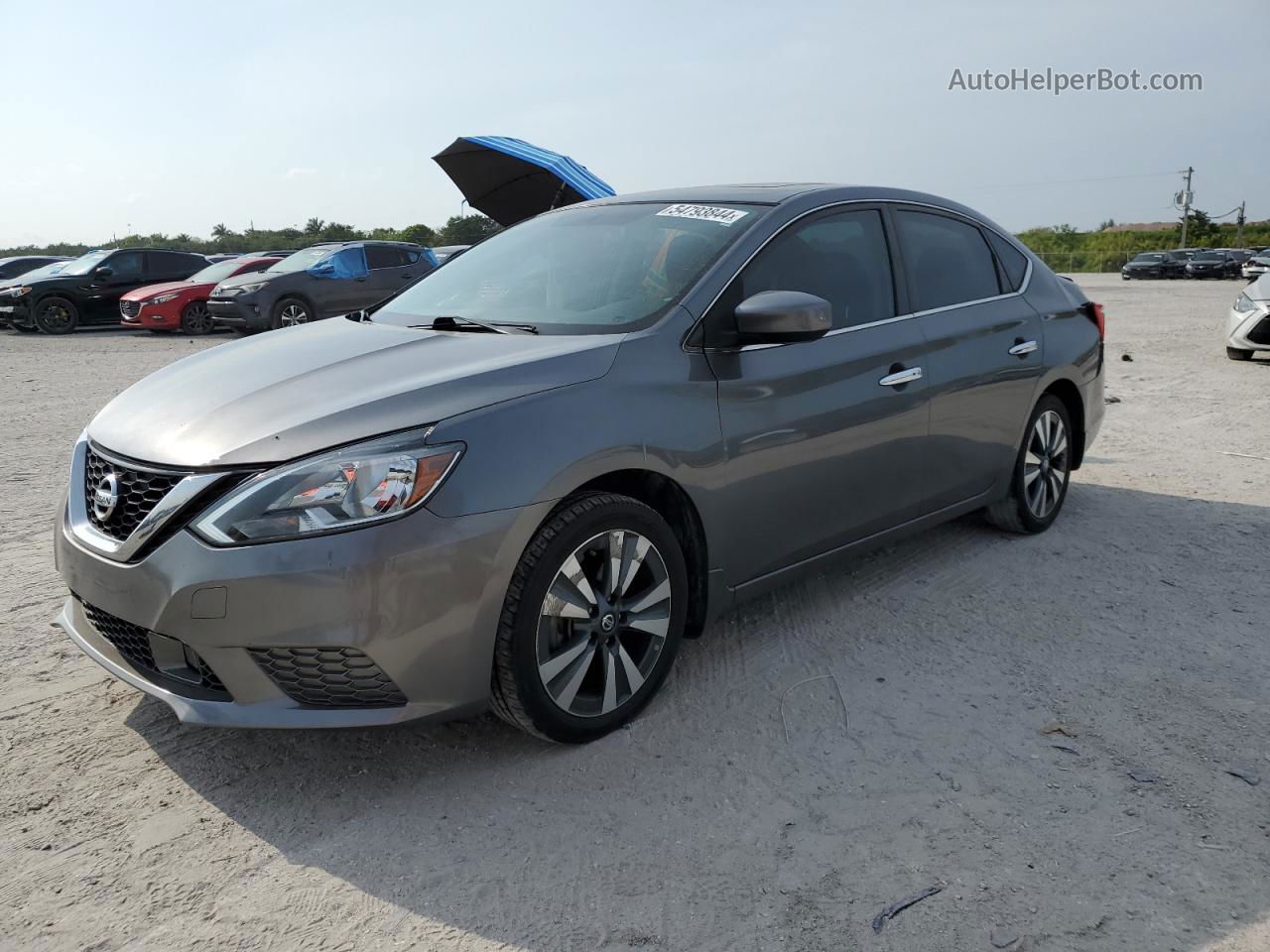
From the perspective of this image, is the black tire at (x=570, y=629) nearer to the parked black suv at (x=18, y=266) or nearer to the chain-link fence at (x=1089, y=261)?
the parked black suv at (x=18, y=266)

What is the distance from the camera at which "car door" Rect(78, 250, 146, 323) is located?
19.2m

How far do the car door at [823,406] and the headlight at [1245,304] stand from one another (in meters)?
9.03

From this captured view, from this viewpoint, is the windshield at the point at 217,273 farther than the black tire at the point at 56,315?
No

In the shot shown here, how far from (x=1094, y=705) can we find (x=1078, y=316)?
2571mm

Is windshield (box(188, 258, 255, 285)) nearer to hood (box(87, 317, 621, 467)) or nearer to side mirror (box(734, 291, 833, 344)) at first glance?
hood (box(87, 317, 621, 467))

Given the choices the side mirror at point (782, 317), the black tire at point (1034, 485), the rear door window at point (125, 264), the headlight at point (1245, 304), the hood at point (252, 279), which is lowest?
the black tire at point (1034, 485)

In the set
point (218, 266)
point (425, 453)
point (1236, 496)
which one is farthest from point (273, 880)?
point (218, 266)

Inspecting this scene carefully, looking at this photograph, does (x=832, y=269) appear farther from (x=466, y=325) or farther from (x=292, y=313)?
(x=292, y=313)

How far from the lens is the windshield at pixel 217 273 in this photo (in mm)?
18234

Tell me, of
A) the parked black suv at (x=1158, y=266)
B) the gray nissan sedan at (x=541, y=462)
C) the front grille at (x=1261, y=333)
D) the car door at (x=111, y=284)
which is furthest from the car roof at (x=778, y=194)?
the parked black suv at (x=1158, y=266)

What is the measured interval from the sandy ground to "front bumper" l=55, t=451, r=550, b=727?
308 mm

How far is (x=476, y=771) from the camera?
9.86 feet

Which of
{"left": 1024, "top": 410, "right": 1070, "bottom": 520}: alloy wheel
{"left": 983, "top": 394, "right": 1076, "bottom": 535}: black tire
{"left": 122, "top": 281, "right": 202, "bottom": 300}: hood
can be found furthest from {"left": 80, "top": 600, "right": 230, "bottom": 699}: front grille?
{"left": 122, "top": 281, "right": 202, "bottom": 300}: hood

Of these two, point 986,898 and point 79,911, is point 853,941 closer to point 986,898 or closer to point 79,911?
point 986,898
